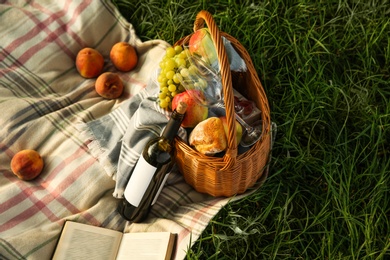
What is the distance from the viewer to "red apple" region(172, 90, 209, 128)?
1.33 m

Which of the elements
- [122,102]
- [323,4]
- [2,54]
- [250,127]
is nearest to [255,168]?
[250,127]

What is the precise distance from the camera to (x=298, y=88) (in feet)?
5.56

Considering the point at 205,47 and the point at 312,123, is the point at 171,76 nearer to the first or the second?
the point at 205,47

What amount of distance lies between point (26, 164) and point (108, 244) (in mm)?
402

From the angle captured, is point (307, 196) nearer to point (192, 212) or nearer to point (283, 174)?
point (283, 174)

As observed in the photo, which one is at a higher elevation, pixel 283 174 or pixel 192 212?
pixel 192 212

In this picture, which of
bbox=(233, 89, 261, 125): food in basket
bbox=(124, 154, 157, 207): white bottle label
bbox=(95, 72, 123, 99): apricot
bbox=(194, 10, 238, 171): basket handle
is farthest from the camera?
bbox=(95, 72, 123, 99): apricot

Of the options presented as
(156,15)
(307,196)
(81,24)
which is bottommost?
(307,196)

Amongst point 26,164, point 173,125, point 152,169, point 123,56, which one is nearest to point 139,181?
point 152,169

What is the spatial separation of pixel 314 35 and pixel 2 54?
1.28 metres

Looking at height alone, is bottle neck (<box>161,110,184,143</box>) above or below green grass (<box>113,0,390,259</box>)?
above

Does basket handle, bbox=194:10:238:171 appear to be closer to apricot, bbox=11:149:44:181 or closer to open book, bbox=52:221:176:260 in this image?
open book, bbox=52:221:176:260

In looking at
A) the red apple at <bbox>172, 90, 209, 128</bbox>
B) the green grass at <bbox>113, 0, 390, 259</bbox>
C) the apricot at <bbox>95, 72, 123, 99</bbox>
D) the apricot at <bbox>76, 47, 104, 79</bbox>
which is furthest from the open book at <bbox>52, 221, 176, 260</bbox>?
the apricot at <bbox>76, 47, 104, 79</bbox>

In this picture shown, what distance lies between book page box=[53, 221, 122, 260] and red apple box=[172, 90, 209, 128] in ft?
1.45
